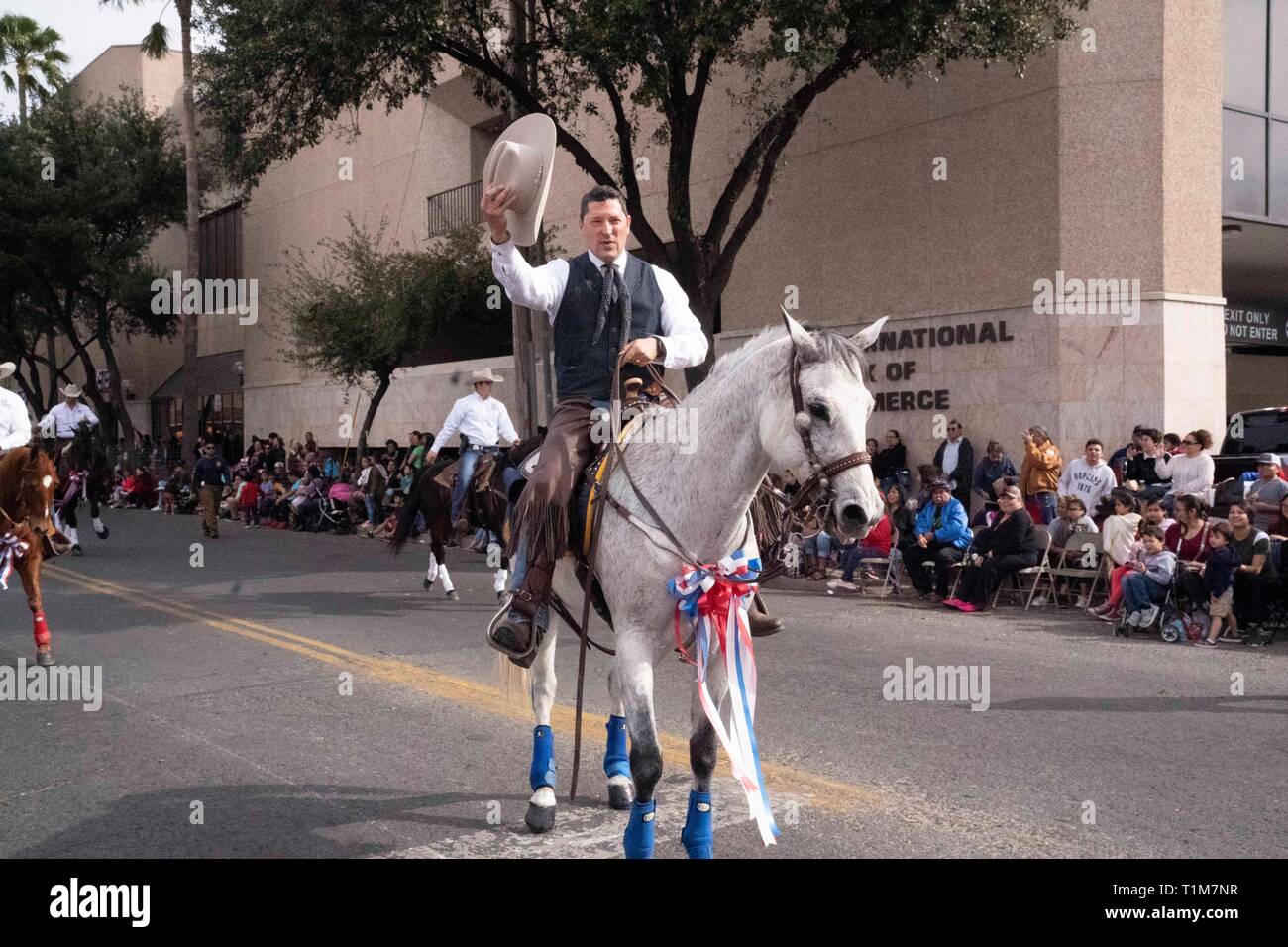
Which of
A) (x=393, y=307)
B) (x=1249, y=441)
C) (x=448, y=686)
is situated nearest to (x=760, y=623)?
(x=448, y=686)

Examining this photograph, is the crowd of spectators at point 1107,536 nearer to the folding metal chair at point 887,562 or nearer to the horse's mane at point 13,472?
the folding metal chair at point 887,562

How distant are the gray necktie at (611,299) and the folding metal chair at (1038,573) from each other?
9.16 m

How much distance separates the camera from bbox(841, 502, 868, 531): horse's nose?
3576 mm

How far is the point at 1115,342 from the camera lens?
16.2m

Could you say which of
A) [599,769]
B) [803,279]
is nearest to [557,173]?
[803,279]

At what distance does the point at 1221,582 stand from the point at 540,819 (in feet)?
27.0

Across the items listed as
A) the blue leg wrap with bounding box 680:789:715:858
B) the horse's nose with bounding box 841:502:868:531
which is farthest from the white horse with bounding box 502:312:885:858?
the horse's nose with bounding box 841:502:868:531

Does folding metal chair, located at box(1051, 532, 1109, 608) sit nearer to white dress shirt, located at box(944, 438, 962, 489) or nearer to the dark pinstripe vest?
white dress shirt, located at box(944, 438, 962, 489)

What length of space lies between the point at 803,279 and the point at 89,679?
14.9 m

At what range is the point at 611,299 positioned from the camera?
16.0ft

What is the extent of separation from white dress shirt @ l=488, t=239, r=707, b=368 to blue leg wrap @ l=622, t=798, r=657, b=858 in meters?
1.77

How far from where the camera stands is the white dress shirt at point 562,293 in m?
4.62

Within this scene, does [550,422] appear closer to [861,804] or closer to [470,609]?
[861,804]

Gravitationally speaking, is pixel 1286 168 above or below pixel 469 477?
above
